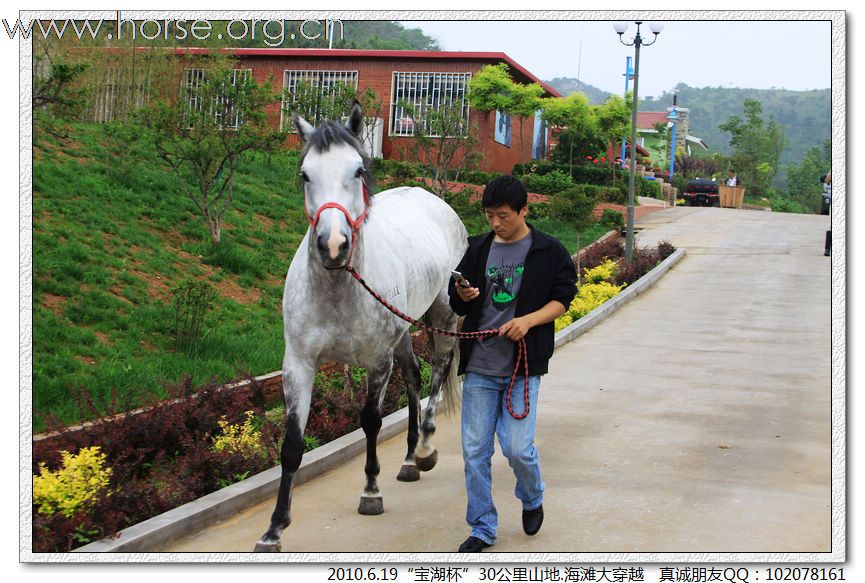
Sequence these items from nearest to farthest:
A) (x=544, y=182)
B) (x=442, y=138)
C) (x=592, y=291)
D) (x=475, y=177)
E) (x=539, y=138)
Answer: (x=592, y=291)
(x=442, y=138)
(x=475, y=177)
(x=544, y=182)
(x=539, y=138)

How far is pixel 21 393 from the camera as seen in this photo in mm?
4664

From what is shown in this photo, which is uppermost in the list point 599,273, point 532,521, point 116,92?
point 116,92

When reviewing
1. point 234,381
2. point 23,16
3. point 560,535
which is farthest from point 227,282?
point 560,535

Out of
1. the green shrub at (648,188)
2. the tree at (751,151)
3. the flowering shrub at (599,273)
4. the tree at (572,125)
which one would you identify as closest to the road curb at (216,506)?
the flowering shrub at (599,273)

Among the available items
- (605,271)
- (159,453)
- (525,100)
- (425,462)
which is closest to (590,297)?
(605,271)

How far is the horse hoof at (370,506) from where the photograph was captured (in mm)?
5487

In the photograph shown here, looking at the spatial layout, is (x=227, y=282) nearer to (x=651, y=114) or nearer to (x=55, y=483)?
(x=55, y=483)

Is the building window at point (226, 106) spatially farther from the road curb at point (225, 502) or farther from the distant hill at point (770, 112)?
the distant hill at point (770, 112)

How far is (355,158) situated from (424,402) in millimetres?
3856

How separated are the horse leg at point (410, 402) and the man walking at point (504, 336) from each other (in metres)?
1.49

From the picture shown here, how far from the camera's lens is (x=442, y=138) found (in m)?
22.4

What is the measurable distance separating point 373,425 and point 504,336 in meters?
1.37

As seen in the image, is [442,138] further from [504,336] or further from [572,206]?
[504,336]

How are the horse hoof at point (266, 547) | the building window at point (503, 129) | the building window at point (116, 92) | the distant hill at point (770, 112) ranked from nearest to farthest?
1. the horse hoof at point (266, 547)
2. the building window at point (116, 92)
3. the building window at point (503, 129)
4. the distant hill at point (770, 112)
